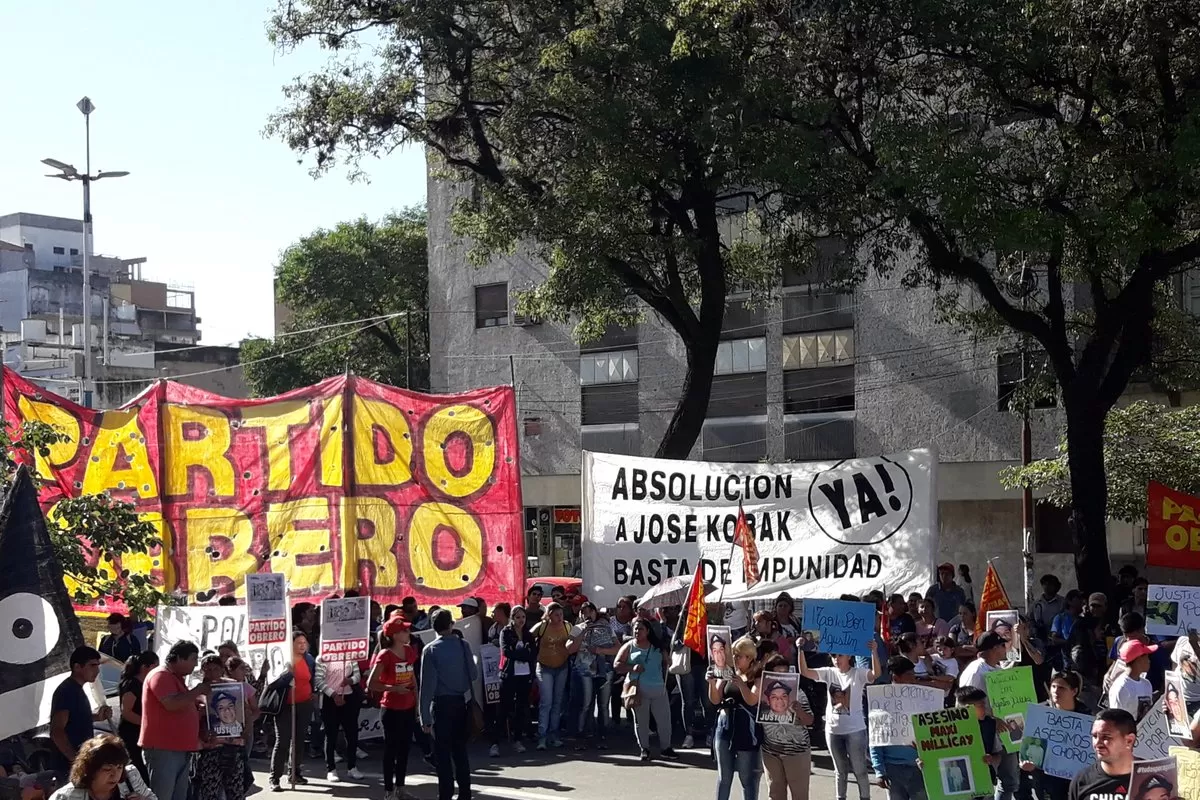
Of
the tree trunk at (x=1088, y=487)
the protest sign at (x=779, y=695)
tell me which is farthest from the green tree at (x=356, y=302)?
the protest sign at (x=779, y=695)

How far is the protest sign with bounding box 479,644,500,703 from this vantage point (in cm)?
1670

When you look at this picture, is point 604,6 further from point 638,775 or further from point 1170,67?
point 638,775

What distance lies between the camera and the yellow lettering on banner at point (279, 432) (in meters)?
18.0

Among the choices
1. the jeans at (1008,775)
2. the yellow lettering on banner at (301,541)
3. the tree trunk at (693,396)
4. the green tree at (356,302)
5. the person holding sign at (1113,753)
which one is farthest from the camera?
the green tree at (356,302)

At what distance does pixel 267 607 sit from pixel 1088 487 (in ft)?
37.2

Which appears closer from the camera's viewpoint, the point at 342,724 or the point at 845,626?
the point at 845,626

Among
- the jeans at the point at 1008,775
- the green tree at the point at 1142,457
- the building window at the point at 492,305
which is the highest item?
the building window at the point at 492,305

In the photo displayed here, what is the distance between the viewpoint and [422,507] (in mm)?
17812

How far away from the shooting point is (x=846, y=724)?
38.3ft

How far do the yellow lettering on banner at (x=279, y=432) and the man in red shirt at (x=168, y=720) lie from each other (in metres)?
7.37

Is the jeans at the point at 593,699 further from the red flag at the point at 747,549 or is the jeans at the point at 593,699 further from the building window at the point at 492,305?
the building window at the point at 492,305

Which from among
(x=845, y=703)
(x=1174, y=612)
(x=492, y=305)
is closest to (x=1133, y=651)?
(x=845, y=703)

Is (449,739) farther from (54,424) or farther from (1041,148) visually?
(1041,148)

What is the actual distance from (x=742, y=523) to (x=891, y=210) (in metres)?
4.73
